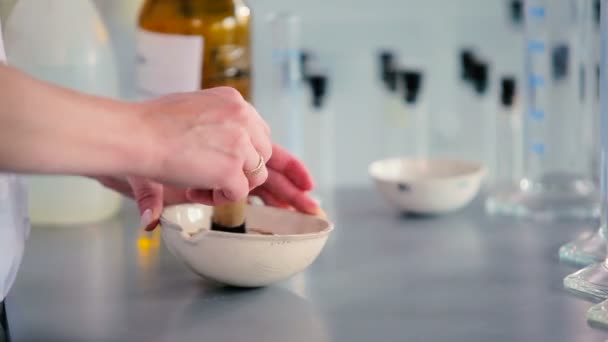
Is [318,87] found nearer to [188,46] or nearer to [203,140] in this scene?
[188,46]

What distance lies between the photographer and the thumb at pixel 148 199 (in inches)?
38.3

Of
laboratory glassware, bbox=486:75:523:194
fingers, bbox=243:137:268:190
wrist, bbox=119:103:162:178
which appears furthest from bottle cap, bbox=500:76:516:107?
wrist, bbox=119:103:162:178

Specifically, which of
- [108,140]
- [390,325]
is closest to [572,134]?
[390,325]

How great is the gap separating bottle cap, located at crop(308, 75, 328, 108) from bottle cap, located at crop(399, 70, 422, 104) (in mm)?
110

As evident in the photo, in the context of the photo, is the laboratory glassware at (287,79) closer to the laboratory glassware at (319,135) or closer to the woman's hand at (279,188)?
the laboratory glassware at (319,135)

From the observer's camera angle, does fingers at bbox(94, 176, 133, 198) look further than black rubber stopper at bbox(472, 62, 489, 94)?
No

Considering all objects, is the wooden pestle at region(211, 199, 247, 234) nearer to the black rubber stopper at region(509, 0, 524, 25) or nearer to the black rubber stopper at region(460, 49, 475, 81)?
the black rubber stopper at region(460, 49, 475, 81)

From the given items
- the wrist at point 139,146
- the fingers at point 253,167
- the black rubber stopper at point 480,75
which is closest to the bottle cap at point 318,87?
the black rubber stopper at point 480,75

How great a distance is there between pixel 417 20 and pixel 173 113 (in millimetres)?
781

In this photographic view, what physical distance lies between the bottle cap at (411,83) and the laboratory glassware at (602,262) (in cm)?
44

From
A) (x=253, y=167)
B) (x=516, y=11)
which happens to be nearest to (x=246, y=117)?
(x=253, y=167)

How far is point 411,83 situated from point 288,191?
39 centimetres

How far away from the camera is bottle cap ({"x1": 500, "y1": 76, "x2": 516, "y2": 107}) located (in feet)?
4.46

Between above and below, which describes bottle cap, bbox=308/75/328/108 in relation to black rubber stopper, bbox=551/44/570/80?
below
